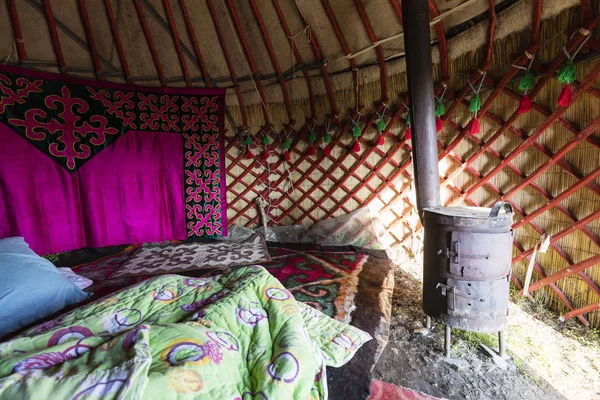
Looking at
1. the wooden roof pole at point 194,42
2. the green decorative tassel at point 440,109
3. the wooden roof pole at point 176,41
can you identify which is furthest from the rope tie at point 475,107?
the wooden roof pole at point 176,41

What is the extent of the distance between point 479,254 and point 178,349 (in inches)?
39.4

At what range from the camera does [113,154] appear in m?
2.21

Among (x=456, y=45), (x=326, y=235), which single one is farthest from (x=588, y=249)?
(x=326, y=235)

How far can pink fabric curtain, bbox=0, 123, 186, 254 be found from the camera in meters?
1.80

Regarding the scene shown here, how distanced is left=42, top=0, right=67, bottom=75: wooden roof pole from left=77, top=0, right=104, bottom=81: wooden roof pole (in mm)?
172

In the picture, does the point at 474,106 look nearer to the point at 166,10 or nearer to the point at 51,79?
the point at 166,10

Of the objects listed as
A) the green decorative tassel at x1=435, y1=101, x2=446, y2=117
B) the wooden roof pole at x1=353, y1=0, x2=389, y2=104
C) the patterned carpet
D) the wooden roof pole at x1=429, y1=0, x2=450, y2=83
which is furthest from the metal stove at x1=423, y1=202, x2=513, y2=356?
the wooden roof pole at x1=353, y1=0, x2=389, y2=104

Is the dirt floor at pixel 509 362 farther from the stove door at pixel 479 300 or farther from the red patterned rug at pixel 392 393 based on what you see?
the stove door at pixel 479 300

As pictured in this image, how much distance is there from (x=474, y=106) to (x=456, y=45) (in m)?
0.41

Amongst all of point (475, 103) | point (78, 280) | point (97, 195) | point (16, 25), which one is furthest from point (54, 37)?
point (475, 103)

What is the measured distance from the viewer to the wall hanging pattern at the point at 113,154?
182 centimetres

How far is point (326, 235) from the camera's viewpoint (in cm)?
254

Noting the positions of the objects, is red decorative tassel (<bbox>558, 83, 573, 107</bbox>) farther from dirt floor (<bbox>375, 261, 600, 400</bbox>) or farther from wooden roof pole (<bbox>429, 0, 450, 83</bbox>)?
dirt floor (<bbox>375, 261, 600, 400</bbox>)

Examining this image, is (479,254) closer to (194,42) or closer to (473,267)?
(473,267)
